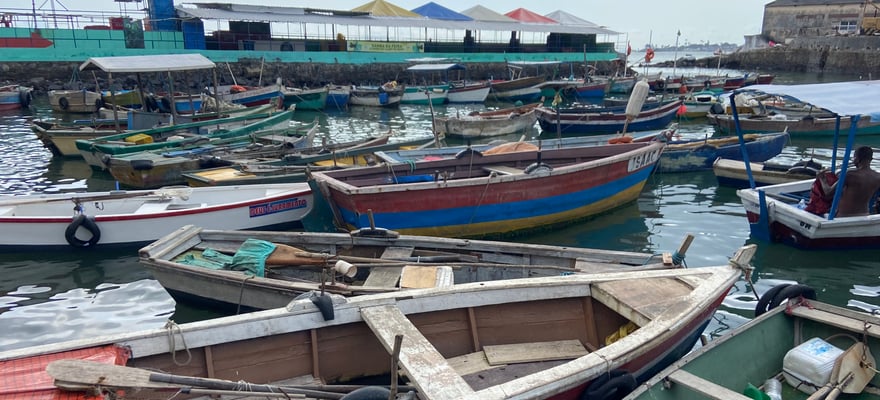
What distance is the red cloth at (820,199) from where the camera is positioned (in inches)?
350

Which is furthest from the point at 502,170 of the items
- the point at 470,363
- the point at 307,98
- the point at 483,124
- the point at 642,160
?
the point at 307,98

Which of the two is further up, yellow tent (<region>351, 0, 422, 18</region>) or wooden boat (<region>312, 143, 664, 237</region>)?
yellow tent (<region>351, 0, 422, 18</region>)

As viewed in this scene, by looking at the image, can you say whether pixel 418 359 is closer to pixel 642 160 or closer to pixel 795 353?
pixel 795 353

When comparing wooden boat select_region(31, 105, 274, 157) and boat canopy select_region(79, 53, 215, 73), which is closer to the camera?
boat canopy select_region(79, 53, 215, 73)

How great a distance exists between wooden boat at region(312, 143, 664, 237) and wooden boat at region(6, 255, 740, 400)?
3741 mm

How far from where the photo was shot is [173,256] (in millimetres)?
7023

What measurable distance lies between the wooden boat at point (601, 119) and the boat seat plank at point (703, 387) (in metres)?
15.9

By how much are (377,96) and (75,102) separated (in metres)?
14.7

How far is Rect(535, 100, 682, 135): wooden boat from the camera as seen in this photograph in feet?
66.2

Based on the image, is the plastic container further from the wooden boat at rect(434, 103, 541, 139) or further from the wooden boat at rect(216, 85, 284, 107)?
the wooden boat at rect(216, 85, 284, 107)

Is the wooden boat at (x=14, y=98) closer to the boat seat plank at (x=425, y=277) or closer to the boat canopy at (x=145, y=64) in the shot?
the boat canopy at (x=145, y=64)

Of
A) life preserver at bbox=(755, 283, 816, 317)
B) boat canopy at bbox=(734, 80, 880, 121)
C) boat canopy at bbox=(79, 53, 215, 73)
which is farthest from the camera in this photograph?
boat canopy at bbox=(79, 53, 215, 73)

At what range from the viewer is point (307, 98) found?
3027cm

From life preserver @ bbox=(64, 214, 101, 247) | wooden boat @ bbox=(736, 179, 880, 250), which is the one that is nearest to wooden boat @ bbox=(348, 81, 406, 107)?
life preserver @ bbox=(64, 214, 101, 247)
